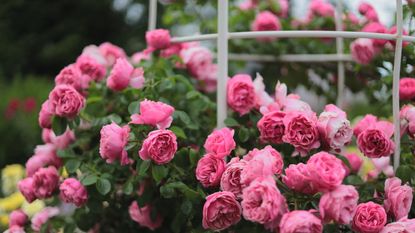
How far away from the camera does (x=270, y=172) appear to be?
102 centimetres

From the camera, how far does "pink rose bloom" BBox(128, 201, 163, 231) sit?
4.66 feet

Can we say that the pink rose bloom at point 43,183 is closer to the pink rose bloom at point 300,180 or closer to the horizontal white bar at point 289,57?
the pink rose bloom at point 300,180

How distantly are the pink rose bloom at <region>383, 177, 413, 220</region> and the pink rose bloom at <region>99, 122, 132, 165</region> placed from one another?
0.55 metres

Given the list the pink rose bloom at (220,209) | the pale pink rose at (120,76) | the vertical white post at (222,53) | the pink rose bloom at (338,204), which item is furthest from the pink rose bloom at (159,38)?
the pink rose bloom at (338,204)

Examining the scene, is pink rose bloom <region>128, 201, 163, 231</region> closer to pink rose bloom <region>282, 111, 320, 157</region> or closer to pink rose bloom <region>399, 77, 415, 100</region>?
pink rose bloom <region>282, 111, 320, 157</region>

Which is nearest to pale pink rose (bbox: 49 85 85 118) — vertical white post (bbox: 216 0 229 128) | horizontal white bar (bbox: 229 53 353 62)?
vertical white post (bbox: 216 0 229 128)

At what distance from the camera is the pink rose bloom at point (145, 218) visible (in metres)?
1.42

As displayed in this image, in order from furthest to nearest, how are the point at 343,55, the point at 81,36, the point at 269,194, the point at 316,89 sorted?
1. the point at 81,36
2. the point at 316,89
3. the point at 343,55
4. the point at 269,194

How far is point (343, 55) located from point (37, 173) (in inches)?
42.9

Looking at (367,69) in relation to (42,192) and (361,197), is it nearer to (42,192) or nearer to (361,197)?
(361,197)

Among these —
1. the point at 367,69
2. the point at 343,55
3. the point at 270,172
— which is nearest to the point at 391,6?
the point at 343,55

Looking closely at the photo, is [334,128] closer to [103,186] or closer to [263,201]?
[263,201]

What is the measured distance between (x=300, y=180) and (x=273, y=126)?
0.72 ft

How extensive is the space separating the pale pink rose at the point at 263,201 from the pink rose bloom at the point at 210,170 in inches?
6.4
